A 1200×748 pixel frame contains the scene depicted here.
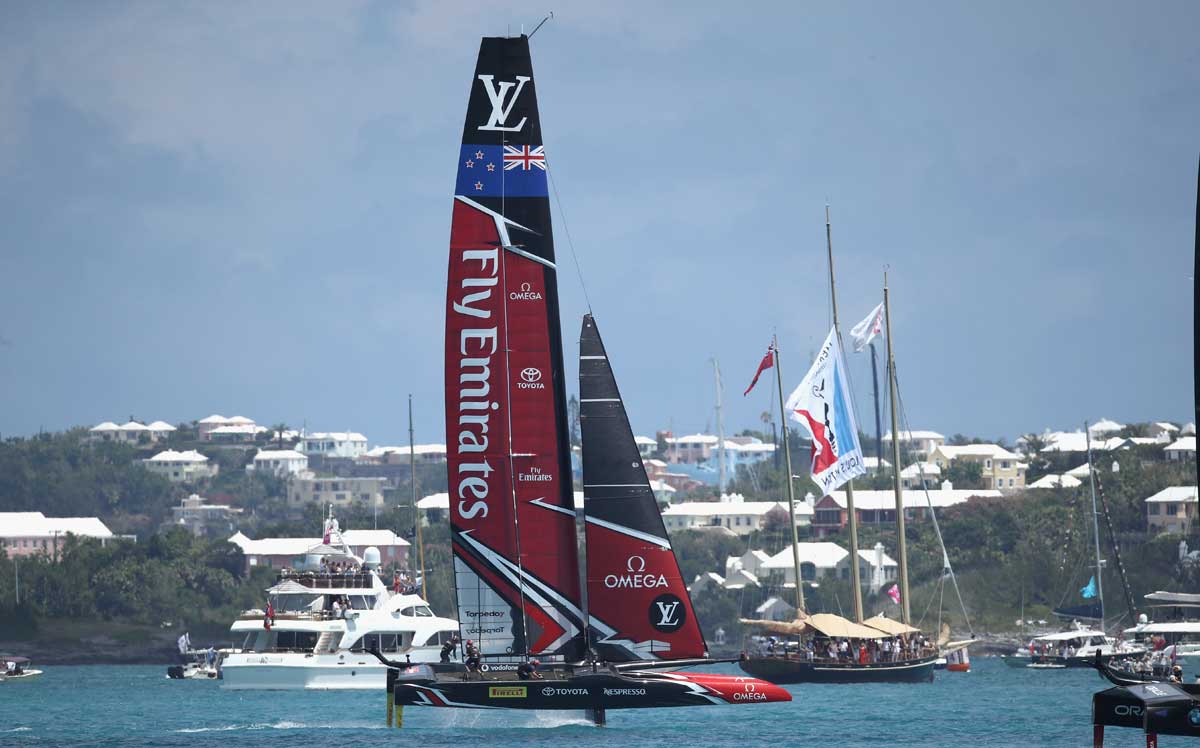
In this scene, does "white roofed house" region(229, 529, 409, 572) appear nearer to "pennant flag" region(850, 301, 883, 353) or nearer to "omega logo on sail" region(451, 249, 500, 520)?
"pennant flag" region(850, 301, 883, 353)

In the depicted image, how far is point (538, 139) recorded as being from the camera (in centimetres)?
3356

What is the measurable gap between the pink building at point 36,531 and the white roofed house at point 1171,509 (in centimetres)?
7339

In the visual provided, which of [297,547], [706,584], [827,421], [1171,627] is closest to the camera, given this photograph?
[827,421]

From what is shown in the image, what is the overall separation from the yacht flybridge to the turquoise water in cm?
99

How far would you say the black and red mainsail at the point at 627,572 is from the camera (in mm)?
32969

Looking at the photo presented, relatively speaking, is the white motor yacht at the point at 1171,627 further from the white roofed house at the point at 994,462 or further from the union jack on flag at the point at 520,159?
the white roofed house at the point at 994,462

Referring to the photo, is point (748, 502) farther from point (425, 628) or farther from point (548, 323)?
point (548, 323)

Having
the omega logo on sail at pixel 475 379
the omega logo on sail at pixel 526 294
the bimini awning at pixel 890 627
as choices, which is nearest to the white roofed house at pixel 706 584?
the bimini awning at pixel 890 627

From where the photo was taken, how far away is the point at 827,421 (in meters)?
60.9

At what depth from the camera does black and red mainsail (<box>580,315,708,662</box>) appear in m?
33.0

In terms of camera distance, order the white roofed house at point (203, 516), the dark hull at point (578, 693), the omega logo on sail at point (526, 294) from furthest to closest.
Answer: the white roofed house at point (203, 516)
the omega logo on sail at point (526, 294)
the dark hull at point (578, 693)

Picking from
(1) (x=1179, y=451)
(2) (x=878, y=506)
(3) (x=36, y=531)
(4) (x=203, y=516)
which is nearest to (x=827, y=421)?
(2) (x=878, y=506)

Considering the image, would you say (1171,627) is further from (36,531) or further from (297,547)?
(36,531)

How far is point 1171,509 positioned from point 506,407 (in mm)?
87279
